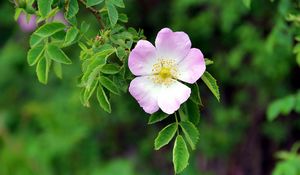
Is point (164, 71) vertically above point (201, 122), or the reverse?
point (164, 71)

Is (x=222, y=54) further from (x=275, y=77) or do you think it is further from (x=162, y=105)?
(x=162, y=105)

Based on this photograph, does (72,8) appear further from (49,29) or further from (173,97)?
(173,97)

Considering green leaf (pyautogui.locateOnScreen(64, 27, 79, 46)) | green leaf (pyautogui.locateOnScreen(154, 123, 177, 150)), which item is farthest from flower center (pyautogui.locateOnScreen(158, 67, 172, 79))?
green leaf (pyautogui.locateOnScreen(64, 27, 79, 46))

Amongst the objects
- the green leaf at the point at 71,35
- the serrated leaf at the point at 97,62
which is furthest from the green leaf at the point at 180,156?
the green leaf at the point at 71,35

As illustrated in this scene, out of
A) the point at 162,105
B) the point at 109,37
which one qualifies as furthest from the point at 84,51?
the point at 162,105

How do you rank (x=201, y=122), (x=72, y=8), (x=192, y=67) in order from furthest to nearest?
(x=201, y=122) < (x=72, y=8) < (x=192, y=67)

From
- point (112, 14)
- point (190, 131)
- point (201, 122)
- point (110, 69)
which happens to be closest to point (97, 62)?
point (110, 69)

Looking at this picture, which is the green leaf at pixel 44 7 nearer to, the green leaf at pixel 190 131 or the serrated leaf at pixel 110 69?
the serrated leaf at pixel 110 69
